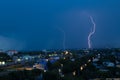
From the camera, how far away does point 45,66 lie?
118 feet

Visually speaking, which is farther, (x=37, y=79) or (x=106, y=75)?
(x=106, y=75)

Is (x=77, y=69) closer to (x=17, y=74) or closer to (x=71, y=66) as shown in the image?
(x=71, y=66)

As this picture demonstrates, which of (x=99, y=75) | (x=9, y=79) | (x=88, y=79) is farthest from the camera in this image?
(x=99, y=75)

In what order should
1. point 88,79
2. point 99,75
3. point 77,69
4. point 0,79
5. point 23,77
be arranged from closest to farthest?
point 0,79 < point 23,77 < point 88,79 < point 99,75 < point 77,69

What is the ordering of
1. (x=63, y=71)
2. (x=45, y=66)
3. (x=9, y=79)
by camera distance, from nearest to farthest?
(x=9, y=79) → (x=63, y=71) → (x=45, y=66)

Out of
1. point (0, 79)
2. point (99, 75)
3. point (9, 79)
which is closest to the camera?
point (0, 79)

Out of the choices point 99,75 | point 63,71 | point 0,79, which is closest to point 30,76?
point 0,79

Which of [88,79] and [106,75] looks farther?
[106,75]

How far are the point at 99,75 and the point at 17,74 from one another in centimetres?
752

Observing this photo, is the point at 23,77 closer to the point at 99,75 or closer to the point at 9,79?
the point at 9,79

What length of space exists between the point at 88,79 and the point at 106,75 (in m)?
2.61

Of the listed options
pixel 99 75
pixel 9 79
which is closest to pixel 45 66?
pixel 99 75

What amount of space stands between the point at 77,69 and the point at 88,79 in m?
9.94

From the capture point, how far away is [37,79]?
72.1 feet
